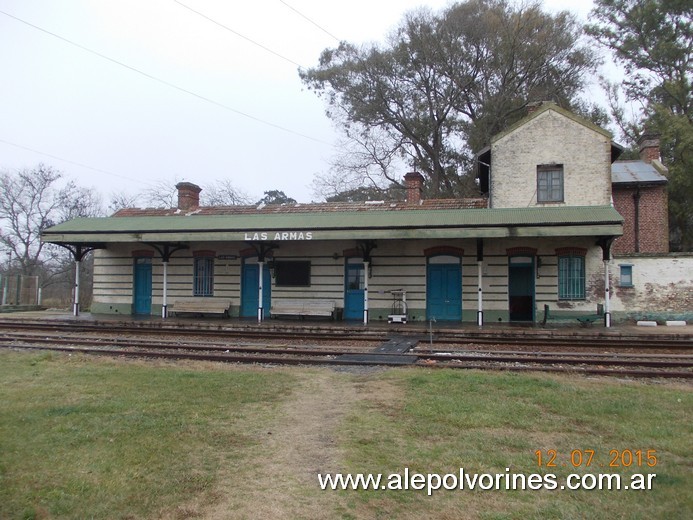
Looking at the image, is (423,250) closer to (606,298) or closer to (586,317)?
(586,317)

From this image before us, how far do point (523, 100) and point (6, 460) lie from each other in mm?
33194

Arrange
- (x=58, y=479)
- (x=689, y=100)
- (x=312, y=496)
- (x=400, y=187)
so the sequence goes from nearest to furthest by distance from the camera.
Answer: (x=312, y=496), (x=58, y=479), (x=689, y=100), (x=400, y=187)

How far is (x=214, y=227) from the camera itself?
19641 mm

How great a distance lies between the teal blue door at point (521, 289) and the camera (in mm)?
18578

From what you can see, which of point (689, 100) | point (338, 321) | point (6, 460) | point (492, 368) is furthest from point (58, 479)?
point (689, 100)

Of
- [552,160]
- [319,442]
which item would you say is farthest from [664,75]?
[319,442]

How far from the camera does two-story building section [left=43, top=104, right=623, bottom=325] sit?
17.9m

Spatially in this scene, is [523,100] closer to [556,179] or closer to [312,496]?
[556,179]

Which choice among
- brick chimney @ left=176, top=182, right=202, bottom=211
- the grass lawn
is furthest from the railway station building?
Result: the grass lawn

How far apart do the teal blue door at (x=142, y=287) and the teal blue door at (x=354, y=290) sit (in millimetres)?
8862

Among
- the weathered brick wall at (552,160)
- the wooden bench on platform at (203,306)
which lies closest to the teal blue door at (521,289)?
the weathered brick wall at (552,160)

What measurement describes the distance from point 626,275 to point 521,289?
154 inches
